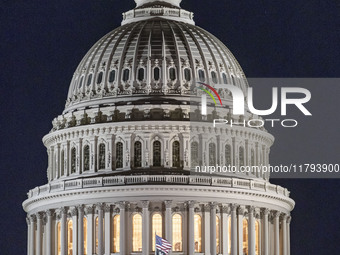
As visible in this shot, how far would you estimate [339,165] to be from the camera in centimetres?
19950

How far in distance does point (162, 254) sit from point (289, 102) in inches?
695

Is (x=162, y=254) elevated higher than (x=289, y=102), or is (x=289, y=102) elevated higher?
(x=289, y=102)

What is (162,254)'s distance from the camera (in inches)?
7697

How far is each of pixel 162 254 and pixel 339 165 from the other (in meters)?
18.3

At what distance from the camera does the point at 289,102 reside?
19638 centimetres

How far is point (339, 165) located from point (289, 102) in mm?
8003
